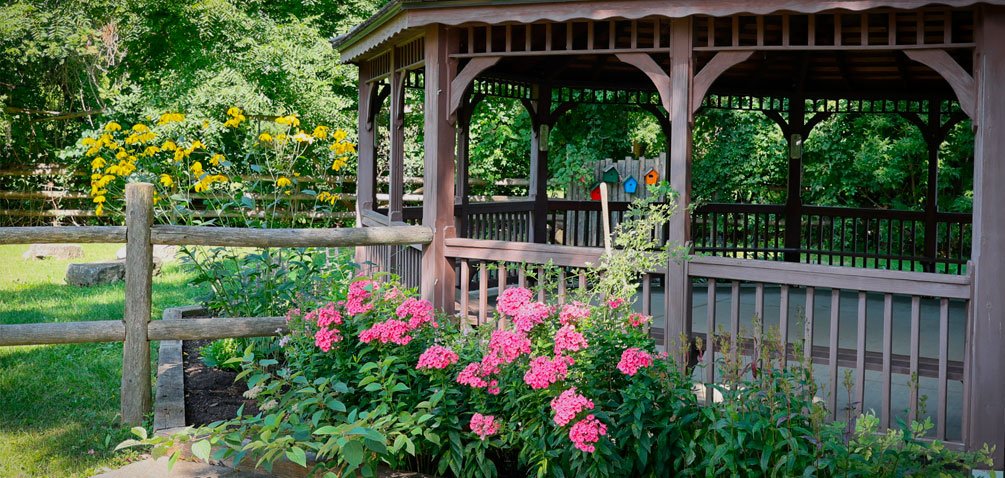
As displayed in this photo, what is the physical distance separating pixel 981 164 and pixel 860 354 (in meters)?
1.30

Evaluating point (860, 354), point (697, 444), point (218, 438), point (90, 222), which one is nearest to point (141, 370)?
point (218, 438)

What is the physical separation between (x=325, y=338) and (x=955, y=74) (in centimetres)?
401

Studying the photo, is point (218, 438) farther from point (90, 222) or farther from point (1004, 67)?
point (90, 222)

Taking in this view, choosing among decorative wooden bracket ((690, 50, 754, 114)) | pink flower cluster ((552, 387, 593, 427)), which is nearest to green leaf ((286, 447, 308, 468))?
pink flower cluster ((552, 387, 593, 427))

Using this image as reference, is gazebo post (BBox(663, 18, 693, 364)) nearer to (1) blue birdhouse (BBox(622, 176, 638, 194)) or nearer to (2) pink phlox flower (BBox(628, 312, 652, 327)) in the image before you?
(2) pink phlox flower (BBox(628, 312, 652, 327))

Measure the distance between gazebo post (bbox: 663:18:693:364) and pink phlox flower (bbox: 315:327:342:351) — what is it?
7.82ft

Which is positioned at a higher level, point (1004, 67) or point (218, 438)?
point (1004, 67)

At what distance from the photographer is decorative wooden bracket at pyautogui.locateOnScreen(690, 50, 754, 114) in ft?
20.8

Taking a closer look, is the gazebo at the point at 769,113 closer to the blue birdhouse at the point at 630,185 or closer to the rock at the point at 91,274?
the blue birdhouse at the point at 630,185

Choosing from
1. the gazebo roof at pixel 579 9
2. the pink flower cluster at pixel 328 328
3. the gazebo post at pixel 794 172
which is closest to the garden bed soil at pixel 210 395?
the pink flower cluster at pixel 328 328

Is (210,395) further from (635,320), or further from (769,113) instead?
(769,113)

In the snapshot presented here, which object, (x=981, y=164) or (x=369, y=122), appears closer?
(x=981, y=164)

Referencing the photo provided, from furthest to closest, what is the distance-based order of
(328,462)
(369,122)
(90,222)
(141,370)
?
(90,222) → (369,122) → (141,370) → (328,462)

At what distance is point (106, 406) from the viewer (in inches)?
261
